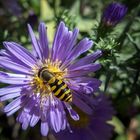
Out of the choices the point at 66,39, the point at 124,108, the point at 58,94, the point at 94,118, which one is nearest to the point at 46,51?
the point at 66,39

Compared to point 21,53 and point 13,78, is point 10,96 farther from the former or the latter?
point 21,53

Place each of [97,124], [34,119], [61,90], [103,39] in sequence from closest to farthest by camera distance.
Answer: [61,90]
[34,119]
[103,39]
[97,124]

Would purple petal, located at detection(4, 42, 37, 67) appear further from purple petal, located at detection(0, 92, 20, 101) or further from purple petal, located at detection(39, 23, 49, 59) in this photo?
purple petal, located at detection(0, 92, 20, 101)

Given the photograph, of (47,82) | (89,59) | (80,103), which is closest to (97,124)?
(80,103)

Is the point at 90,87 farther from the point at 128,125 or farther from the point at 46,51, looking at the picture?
the point at 128,125

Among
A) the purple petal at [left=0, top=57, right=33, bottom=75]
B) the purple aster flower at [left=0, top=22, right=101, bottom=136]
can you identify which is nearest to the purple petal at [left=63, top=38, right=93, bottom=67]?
the purple aster flower at [left=0, top=22, right=101, bottom=136]

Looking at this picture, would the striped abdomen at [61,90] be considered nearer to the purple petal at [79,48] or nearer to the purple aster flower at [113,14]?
the purple petal at [79,48]

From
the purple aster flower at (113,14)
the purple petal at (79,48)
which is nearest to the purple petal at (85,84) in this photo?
the purple petal at (79,48)
